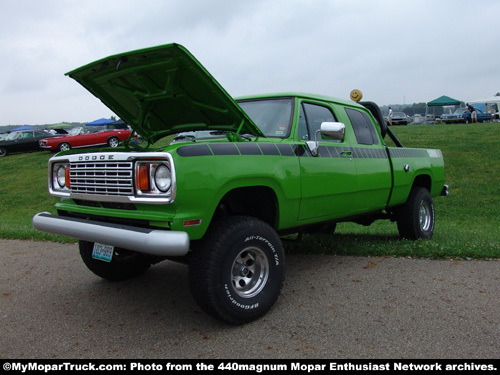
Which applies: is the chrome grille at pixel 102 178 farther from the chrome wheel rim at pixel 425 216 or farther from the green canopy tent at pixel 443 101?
the green canopy tent at pixel 443 101

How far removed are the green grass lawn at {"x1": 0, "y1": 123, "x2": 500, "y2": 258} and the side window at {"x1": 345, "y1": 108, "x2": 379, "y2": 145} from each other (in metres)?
1.38

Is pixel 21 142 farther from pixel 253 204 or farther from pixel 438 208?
pixel 253 204

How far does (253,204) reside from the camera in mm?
3826

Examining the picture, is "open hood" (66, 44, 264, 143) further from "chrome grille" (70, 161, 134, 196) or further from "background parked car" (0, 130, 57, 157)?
"background parked car" (0, 130, 57, 157)

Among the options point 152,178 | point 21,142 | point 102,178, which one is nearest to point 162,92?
point 102,178

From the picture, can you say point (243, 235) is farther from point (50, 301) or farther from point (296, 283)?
point (50, 301)

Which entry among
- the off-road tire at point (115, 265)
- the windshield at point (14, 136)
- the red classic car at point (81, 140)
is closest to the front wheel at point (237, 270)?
the off-road tire at point (115, 265)

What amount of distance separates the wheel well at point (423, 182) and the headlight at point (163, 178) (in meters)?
4.36

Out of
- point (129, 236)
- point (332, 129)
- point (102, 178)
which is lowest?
point (129, 236)

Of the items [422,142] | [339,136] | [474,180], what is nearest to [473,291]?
[339,136]

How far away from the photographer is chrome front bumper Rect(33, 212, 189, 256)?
2766 millimetres

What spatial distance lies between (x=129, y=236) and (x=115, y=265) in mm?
1651

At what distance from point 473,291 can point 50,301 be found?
396cm
